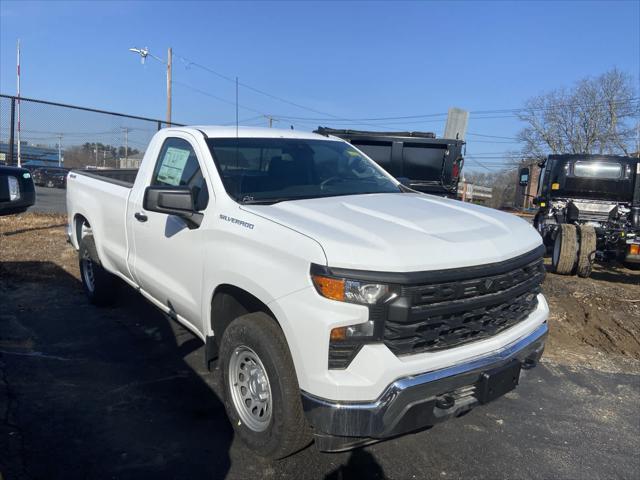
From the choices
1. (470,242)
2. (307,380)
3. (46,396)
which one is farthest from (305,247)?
(46,396)

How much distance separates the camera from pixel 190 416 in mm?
3639

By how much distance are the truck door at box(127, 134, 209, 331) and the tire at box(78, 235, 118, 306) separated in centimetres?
133

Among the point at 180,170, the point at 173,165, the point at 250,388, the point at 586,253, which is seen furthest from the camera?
the point at 586,253

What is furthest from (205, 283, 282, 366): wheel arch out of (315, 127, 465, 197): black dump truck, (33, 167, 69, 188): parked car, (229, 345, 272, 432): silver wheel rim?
(33, 167, 69, 188): parked car

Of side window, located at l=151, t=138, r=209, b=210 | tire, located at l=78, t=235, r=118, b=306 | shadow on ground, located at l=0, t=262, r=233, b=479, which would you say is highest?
side window, located at l=151, t=138, r=209, b=210

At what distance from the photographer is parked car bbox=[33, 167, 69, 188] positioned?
1761cm

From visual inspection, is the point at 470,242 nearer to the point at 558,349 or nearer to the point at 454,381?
the point at 454,381

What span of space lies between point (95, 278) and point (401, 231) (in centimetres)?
417

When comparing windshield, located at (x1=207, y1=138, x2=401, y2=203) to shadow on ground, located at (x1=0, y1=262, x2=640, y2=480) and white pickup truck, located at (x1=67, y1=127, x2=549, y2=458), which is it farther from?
shadow on ground, located at (x1=0, y1=262, x2=640, y2=480)

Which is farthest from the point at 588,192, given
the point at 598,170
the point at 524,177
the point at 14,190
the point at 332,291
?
the point at 14,190

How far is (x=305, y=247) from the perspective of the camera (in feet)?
8.56

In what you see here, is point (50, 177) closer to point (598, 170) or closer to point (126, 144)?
point (126, 144)

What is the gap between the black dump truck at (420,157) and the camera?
1079 centimetres

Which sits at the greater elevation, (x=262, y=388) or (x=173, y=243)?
(x=173, y=243)
